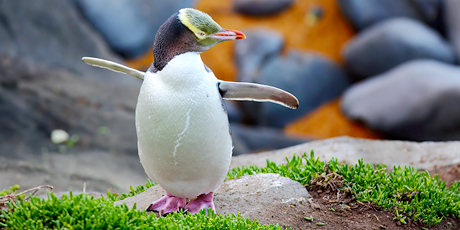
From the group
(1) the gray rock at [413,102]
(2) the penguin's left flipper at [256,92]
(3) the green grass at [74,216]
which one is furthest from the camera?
(1) the gray rock at [413,102]

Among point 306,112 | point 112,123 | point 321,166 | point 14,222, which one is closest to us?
point 14,222

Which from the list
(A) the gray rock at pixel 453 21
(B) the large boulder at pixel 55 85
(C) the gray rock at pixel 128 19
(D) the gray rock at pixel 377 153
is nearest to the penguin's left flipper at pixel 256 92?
(D) the gray rock at pixel 377 153

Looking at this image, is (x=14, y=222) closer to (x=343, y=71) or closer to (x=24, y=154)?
(x=24, y=154)

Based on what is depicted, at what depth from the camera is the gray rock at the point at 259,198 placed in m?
2.84

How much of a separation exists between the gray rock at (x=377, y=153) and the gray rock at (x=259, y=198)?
3.37 ft

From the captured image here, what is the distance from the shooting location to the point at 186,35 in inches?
98.7

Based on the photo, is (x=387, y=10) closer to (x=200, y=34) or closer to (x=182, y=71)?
(x=200, y=34)

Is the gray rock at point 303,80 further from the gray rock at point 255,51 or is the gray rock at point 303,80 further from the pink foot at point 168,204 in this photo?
the pink foot at point 168,204

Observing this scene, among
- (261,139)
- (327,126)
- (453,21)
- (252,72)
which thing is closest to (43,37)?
(252,72)

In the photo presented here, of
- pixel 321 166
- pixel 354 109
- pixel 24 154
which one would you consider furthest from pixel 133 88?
pixel 321 166

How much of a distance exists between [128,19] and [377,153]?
6.91 m

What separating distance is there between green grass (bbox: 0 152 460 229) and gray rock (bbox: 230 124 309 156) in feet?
15.0

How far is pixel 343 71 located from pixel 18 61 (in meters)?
7.06

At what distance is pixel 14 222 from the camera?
7.16 feet
